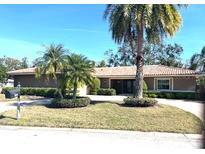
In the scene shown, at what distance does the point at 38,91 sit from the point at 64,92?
12.5 m

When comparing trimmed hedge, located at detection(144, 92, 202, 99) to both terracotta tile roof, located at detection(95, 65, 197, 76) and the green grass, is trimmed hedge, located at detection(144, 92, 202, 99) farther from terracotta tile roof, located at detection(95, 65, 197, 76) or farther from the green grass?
the green grass

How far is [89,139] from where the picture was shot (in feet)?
37.3

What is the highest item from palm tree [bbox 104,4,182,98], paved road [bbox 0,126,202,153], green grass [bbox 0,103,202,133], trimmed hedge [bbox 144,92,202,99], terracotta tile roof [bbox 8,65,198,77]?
palm tree [bbox 104,4,182,98]

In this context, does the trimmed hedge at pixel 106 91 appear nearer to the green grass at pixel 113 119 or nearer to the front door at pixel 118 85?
the front door at pixel 118 85

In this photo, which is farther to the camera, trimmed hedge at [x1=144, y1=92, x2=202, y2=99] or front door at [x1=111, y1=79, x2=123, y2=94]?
front door at [x1=111, y1=79, x2=123, y2=94]

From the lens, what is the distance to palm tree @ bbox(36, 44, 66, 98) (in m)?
21.0

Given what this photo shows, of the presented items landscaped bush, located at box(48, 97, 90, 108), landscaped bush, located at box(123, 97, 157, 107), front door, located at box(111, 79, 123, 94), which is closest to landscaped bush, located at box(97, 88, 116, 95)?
front door, located at box(111, 79, 123, 94)

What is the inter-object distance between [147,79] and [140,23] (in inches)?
631

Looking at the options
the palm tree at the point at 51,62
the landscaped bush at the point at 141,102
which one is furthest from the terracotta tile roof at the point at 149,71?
the landscaped bush at the point at 141,102

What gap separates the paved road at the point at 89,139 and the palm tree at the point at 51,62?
296 inches

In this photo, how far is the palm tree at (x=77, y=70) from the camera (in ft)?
66.8

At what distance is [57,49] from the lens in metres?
21.5

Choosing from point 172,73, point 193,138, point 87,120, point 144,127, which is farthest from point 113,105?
point 172,73

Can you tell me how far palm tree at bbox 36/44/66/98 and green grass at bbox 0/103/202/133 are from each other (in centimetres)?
313
